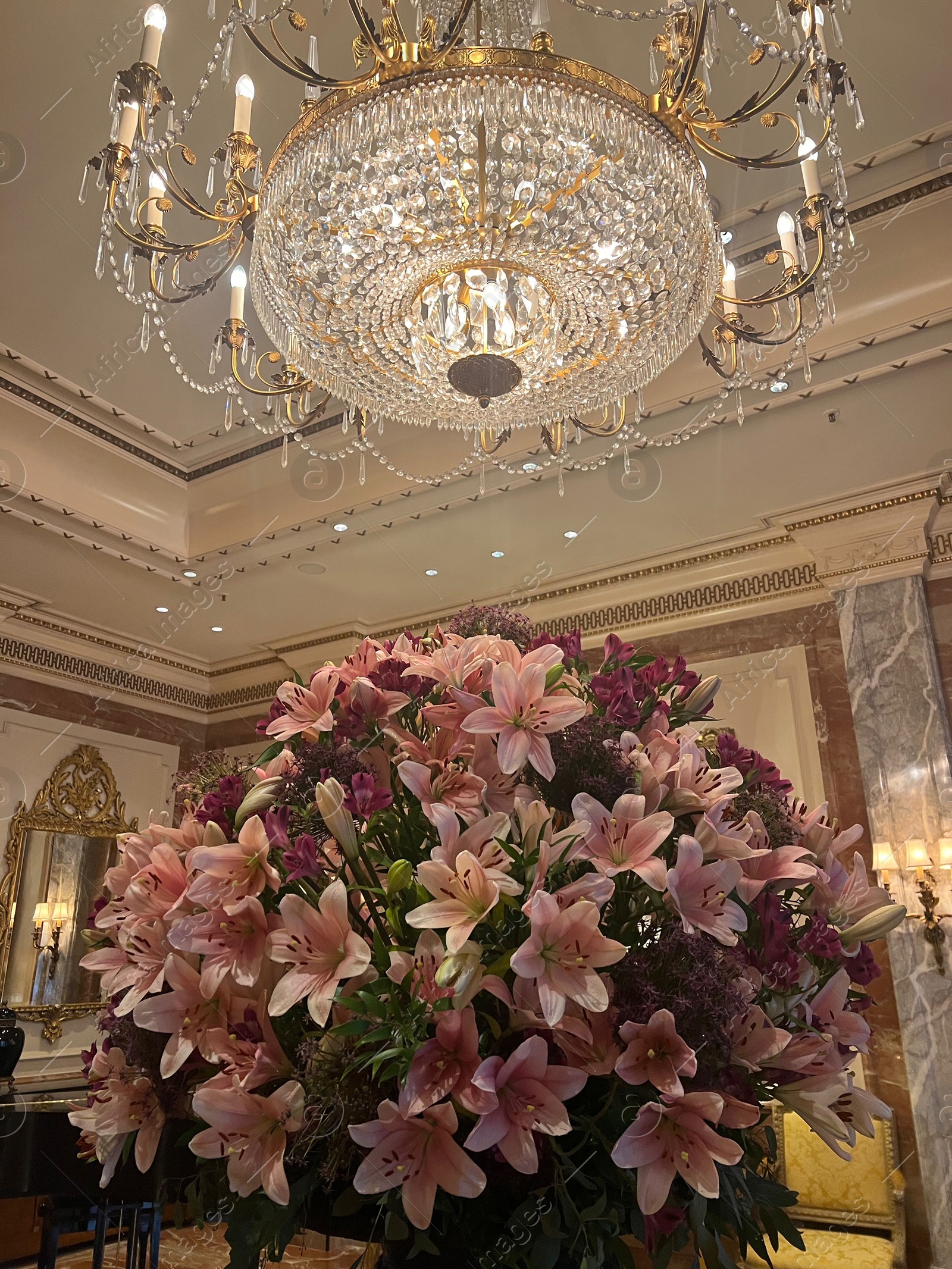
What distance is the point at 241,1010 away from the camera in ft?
1.98

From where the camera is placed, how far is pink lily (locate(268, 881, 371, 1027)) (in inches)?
21.9

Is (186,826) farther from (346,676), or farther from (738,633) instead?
(738,633)

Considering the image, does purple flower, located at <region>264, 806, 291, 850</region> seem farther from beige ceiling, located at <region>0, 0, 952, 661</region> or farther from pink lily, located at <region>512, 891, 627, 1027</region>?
beige ceiling, located at <region>0, 0, 952, 661</region>

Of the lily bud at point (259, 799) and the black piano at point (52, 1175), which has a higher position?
the lily bud at point (259, 799)

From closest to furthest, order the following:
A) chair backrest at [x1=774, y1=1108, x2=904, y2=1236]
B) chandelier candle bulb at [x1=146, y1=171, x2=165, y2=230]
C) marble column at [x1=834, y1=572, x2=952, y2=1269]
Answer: chandelier candle bulb at [x1=146, y1=171, x2=165, y2=230] → chair backrest at [x1=774, y1=1108, x2=904, y2=1236] → marble column at [x1=834, y1=572, x2=952, y2=1269]

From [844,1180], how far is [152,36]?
16.3ft

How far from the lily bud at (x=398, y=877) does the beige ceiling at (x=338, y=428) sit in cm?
258

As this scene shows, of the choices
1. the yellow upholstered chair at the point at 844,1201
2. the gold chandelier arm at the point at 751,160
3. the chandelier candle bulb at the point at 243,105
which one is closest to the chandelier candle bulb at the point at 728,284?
the gold chandelier arm at the point at 751,160

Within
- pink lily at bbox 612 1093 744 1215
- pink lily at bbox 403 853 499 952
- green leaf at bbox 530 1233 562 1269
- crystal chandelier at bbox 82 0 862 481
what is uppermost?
crystal chandelier at bbox 82 0 862 481

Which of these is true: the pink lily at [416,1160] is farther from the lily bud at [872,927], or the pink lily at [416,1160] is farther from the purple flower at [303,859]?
the lily bud at [872,927]

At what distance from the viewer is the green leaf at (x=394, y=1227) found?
508 mm

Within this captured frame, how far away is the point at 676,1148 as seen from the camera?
1.76 feet

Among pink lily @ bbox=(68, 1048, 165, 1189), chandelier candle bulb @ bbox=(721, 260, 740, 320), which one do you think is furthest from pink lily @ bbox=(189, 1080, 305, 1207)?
chandelier candle bulb @ bbox=(721, 260, 740, 320)

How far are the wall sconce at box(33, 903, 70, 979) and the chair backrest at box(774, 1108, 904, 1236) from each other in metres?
4.72
